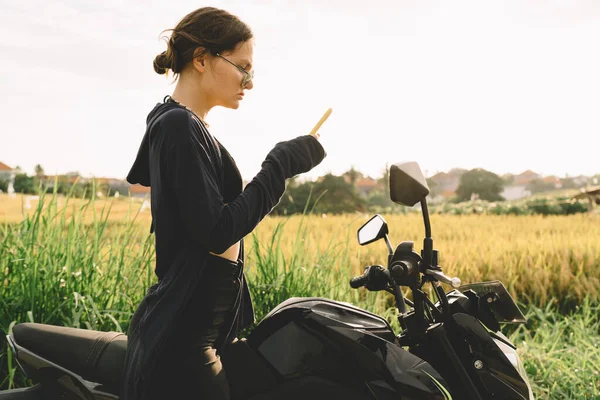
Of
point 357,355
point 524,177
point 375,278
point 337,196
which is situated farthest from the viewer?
point 524,177

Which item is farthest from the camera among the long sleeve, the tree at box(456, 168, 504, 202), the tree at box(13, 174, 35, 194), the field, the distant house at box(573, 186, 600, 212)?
the tree at box(456, 168, 504, 202)

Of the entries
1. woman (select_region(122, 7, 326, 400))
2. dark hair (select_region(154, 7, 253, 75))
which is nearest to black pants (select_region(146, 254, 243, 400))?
woman (select_region(122, 7, 326, 400))

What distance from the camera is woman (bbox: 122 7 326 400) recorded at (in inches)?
64.7

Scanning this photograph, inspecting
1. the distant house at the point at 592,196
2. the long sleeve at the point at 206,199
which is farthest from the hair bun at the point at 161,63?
the distant house at the point at 592,196

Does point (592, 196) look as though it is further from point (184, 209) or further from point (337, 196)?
point (184, 209)

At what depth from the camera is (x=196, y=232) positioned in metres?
1.63

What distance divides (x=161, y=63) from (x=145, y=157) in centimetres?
35

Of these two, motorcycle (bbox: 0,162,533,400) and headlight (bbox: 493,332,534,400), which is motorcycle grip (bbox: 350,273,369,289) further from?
headlight (bbox: 493,332,534,400)

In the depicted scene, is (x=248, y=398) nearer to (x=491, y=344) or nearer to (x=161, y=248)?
(x=161, y=248)

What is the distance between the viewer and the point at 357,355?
1723mm

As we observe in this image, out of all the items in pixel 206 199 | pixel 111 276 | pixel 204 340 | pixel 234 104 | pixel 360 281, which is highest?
pixel 234 104

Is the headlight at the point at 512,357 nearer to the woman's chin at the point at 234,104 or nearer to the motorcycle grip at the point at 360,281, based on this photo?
the motorcycle grip at the point at 360,281

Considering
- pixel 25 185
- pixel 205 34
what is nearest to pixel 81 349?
pixel 205 34

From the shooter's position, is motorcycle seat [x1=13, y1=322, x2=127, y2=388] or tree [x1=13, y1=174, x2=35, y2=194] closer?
motorcycle seat [x1=13, y1=322, x2=127, y2=388]
